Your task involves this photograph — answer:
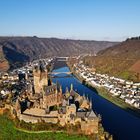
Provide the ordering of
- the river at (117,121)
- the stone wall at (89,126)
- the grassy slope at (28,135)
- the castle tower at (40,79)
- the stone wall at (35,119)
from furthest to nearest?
1. the castle tower at (40,79)
2. the river at (117,121)
3. the stone wall at (35,119)
4. the stone wall at (89,126)
5. the grassy slope at (28,135)

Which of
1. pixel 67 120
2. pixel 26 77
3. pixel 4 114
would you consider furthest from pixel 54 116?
pixel 26 77

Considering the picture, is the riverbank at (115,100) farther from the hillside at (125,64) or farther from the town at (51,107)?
the hillside at (125,64)

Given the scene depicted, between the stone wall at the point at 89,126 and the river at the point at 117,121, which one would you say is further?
the river at the point at 117,121

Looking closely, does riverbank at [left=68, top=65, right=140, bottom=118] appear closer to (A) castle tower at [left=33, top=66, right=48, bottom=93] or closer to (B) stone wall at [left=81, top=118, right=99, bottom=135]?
(B) stone wall at [left=81, top=118, right=99, bottom=135]

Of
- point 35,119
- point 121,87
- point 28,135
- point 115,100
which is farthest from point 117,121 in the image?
point 121,87

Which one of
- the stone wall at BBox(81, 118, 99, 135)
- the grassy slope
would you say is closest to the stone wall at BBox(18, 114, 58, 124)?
the grassy slope

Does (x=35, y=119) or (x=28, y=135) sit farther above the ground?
(x=35, y=119)

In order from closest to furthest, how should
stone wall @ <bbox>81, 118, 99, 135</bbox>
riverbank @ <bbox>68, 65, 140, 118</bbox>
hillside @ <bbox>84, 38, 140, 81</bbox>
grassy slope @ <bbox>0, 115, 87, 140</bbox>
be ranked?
grassy slope @ <bbox>0, 115, 87, 140</bbox>, stone wall @ <bbox>81, 118, 99, 135</bbox>, riverbank @ <bbox>68, 65, 140, 118</bbox>, hillside @ <bbox>84, 38, 140, 81</bbox>

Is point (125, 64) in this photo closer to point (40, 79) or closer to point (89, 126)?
point (40, 79)

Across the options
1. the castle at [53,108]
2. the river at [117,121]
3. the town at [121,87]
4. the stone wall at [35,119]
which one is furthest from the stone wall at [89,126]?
the town at [121,87]
